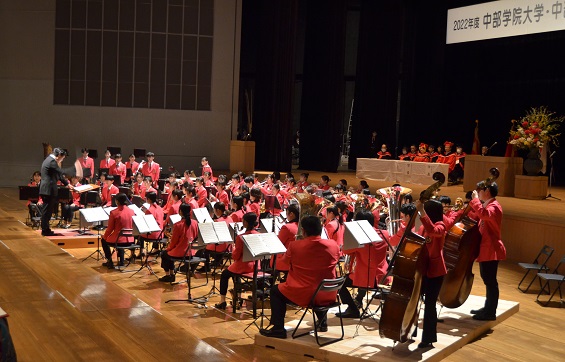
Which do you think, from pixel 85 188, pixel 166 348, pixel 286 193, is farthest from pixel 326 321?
Answer: pixel 85 188

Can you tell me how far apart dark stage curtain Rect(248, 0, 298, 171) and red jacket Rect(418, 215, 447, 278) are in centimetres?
1589

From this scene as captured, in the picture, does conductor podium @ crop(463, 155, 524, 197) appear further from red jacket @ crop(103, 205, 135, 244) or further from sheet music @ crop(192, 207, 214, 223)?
red jacket @ crop(103, 205, 135, 244)

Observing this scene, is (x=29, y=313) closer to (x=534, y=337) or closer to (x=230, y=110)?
(x=534, y=337)

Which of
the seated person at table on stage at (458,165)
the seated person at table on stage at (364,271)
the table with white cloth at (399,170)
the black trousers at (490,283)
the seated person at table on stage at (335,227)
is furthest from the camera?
the seated person at table on stage at (458,165)

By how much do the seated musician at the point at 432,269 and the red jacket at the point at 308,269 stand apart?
3.22 ft

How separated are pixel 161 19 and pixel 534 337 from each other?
56.1ft

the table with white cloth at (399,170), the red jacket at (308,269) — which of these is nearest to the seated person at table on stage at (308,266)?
the red jacket at (308,269)

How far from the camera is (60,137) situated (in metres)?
21.7

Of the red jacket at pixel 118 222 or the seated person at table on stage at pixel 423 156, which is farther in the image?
the seated person at table on stage at pixel 423 156

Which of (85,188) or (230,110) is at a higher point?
(230,110)

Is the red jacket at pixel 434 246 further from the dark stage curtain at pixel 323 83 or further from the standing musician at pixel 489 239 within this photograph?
the dark stage curtain at pixel 323 83

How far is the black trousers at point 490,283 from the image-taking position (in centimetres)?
821

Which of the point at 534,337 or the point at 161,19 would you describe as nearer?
the point at 534,337

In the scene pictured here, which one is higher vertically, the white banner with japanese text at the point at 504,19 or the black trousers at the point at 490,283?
the white banner with japanese text at the point at 504,19
